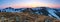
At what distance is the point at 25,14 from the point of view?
2057 mm

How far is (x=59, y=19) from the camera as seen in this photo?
2.03m

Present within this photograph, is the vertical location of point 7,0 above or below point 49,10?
above

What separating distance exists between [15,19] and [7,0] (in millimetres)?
295

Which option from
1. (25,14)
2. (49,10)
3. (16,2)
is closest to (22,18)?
(25,14)

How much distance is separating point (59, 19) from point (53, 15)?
0.10 metres


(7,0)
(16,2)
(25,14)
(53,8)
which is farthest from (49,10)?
(7,0)

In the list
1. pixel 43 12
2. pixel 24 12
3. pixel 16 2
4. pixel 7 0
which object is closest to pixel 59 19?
pixel 43 12

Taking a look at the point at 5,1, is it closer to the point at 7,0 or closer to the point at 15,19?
the point at 7,0

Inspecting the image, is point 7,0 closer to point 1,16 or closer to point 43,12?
point 1,16

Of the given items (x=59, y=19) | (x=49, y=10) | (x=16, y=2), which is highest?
(x=16, y=2)

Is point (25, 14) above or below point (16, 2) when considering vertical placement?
below

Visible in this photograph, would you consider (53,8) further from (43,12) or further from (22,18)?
(22,18)

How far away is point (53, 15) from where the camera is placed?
6.70ft

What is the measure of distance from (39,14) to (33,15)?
0.09 meters
